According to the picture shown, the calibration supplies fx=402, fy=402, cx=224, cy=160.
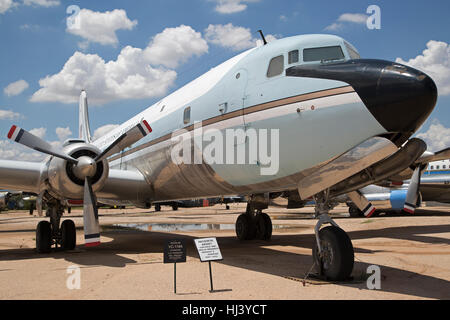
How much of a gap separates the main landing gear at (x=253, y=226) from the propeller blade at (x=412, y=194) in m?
4.40

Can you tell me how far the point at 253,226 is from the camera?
1332 centimetres

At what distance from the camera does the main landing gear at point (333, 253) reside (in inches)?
237

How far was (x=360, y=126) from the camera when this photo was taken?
571cm

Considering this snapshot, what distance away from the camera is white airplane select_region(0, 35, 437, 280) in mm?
5617

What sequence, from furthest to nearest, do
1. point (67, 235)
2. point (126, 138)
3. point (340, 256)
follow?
point (67, 235), point (126, 138), point (340, 256)

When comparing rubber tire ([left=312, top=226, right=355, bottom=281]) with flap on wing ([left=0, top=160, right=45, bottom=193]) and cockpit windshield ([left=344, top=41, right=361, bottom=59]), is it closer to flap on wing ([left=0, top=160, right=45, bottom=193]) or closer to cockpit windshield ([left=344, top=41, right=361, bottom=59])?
cockpit windshield ([left=344, top=41, right=361, bottom=59])

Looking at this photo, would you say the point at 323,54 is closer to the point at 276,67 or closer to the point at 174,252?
the point at 276,67

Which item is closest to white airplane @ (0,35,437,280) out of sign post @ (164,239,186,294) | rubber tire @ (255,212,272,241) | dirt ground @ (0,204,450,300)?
dirt ground @ (0,204,450,300)

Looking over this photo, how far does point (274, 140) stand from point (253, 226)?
22.7ft

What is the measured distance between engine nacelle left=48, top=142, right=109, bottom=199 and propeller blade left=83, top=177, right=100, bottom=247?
12.0 inches

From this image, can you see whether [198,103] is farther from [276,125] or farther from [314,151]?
[314,151]

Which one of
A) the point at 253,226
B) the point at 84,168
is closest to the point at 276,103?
the point at 84,168

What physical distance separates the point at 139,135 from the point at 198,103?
161 centimetres
